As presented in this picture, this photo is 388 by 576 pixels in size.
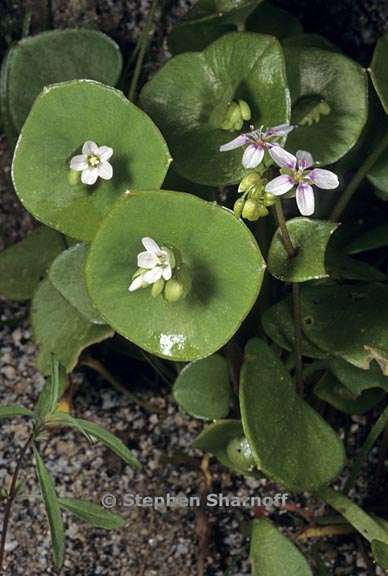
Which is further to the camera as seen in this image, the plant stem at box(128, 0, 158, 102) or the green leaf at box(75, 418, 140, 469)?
the plant stem at box(128, 0, 158, 102)

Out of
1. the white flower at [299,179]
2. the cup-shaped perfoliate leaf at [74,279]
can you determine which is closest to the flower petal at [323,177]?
the white flower at [299,179]

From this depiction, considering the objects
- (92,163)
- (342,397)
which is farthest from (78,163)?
(342,397)

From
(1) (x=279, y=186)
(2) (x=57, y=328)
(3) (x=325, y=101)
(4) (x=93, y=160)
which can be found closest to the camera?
(1) (x=279, y=186)

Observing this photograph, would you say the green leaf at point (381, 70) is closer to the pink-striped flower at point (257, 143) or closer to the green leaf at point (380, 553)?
the pink-striped flower at point (257, 143)

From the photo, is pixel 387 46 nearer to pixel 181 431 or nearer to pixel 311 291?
pixel 311 291

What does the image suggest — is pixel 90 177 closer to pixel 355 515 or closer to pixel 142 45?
pixel 142 45

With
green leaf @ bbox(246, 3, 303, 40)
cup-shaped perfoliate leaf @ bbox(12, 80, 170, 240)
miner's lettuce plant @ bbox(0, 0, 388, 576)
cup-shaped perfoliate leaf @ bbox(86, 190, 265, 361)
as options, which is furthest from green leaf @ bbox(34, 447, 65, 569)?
green leaf @ bbox(246, 3, 303, 40)

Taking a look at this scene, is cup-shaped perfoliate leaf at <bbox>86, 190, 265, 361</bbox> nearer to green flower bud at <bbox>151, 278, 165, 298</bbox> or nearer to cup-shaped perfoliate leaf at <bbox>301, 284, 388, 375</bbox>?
green flower bud at <bbox>151, 278, 165, 298</bbox>

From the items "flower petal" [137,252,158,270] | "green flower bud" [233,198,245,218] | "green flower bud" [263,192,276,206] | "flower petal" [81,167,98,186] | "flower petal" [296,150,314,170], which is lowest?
"flower petal" [137,252,158,270]

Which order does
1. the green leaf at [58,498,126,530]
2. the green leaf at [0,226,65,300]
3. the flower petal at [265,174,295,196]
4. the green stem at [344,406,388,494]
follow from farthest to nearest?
1. the green leaf at [0,226,65,300]
2. the green stem at [344,406,388,494]
3. the green leaf at [58,498,126,530]
4. the flower petal at [265,174,295,196]
